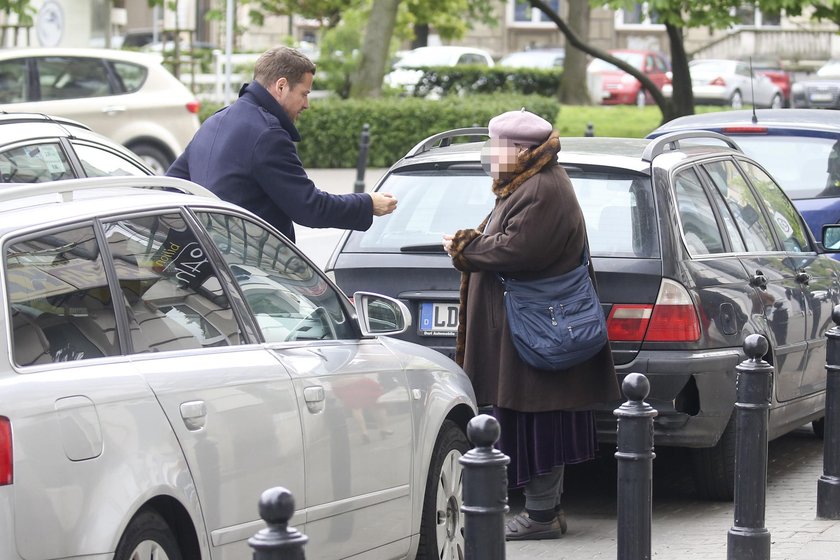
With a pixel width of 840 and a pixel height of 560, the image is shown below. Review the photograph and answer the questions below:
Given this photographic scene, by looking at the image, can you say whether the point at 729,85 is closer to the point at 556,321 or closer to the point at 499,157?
the point at 499,157

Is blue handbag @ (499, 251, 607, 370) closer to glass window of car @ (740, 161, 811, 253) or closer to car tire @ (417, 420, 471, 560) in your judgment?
car tire @ (417, 420, 471, 560)

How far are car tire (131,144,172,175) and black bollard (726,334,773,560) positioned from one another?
42.5 ft

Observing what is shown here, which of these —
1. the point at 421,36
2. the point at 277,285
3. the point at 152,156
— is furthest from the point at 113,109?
the point at 421,36

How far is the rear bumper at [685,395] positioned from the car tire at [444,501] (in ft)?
3.34

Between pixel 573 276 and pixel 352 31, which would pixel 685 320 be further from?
pixel 352 31

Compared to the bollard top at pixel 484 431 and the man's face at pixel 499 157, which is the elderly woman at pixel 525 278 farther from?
the bollard top at pixel 484 431

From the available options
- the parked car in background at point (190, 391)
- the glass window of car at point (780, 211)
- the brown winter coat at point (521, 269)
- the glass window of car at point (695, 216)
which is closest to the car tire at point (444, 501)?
the parked car in background at point (190, 391)

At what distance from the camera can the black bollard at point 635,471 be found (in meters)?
4.91

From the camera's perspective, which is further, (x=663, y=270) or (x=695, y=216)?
(x=695, y=216)

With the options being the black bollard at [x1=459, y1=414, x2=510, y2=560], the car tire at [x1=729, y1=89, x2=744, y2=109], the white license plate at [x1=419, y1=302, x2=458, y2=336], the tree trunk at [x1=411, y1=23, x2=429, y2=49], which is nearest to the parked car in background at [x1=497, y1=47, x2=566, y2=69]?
the car tire at [x1=729, y1=89, x2=744, y2=109]

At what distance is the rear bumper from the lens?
653cm

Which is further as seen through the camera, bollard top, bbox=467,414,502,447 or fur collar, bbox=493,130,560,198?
fur collar, bbox=493,130,560,198

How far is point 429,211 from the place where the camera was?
7129 mm

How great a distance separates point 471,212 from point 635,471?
2373mm
